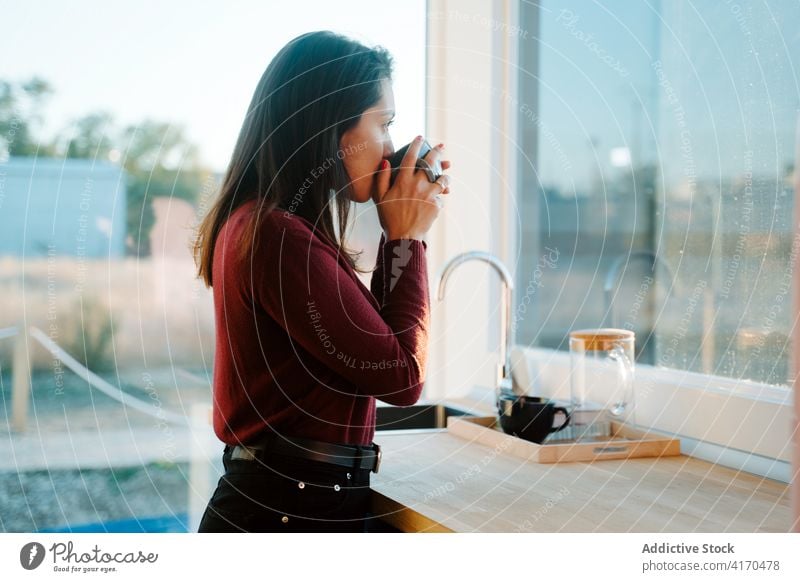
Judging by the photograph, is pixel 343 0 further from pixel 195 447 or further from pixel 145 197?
pixel 195 447

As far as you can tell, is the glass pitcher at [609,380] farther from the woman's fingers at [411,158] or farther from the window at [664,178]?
the woman's fingers at [411,158]

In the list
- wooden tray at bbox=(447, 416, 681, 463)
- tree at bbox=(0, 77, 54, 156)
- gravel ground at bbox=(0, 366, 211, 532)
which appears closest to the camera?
wooden tray at bbox=(447, 416, 681, 463)

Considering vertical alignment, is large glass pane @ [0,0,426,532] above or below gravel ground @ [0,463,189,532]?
above

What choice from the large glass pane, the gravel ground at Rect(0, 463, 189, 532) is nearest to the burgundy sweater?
the large glass pane

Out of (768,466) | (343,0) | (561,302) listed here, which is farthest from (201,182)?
(768,466)

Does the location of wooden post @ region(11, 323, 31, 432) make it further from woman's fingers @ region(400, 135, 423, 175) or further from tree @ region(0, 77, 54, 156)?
woman's fingers @ region(400, 135, 423, 175)

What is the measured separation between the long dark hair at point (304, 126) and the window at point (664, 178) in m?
0.52

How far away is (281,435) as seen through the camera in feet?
2.93

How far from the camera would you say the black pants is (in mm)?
895

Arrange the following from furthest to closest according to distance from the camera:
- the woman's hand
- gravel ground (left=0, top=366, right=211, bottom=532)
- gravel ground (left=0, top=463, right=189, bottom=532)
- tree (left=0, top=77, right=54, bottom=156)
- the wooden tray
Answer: gravel ground (left=0, top=463, right=189, bottom=532), gravel ground (left=0, top=366, right=211, bottom=532), tree (left=0, top=77, right=54, bottom=156), the wooden tray, the woman's hand

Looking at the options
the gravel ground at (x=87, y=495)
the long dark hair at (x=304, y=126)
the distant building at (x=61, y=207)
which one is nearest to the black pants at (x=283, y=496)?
the long dark hair at (x=304, y=126)

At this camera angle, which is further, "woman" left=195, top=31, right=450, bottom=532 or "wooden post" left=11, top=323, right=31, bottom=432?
"wooden post" left=11, top=323, right=31, bottom=432

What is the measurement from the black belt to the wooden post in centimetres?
113
